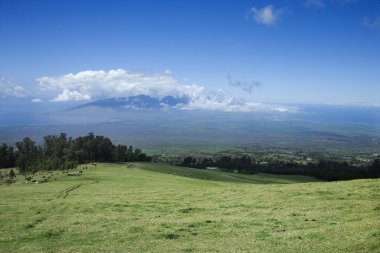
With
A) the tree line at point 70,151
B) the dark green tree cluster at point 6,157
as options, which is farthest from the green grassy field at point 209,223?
the dark green tree cluster at point 6,157

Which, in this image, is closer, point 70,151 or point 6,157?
point 70,151

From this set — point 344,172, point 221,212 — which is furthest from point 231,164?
point 221,212

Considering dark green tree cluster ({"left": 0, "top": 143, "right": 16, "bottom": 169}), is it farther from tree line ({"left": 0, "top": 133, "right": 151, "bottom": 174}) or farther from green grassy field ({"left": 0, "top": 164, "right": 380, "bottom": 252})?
green grassy field ({"left": 0, "top": 164, "right": 380, "bottom": 252})

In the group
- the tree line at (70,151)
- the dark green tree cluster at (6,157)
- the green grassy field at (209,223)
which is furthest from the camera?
the dark green tree cluster at (6,157)

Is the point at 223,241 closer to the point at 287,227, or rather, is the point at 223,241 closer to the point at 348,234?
the point at 287,227

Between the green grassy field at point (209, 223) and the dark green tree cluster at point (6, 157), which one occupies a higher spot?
the green grassy field at point (209, 223)

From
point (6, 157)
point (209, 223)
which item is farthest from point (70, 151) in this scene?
point (209, 223)

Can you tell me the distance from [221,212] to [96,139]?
388 feet

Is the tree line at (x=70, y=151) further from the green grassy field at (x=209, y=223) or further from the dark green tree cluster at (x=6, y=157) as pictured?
the green grassy field at (x=209, y=223)

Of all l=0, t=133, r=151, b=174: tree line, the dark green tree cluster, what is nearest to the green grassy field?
l=0, t=133, r=151, b=174: tree line

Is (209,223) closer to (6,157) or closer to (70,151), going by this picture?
(70,151)

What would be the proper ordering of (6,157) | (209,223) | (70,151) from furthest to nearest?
(6,157) → (70,151) → (209,223)

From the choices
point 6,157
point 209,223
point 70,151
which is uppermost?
point 209,223

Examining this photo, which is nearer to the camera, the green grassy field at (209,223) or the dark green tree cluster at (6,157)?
the green grassy field at (209,223)
